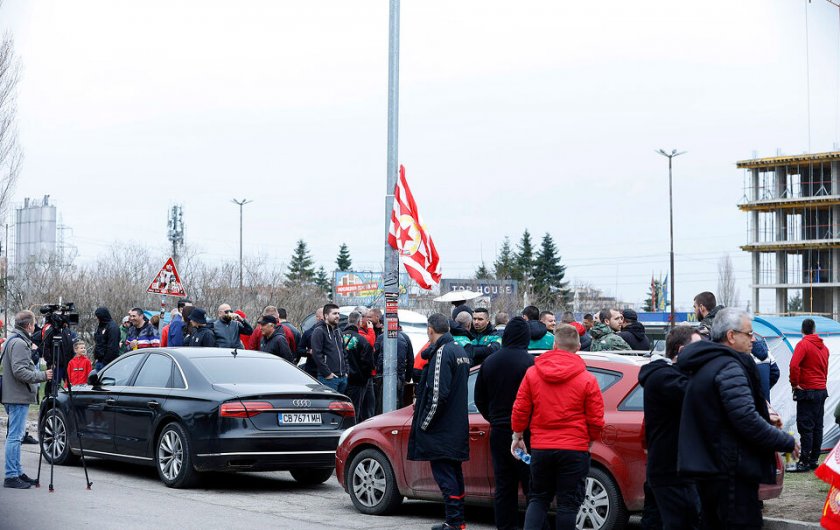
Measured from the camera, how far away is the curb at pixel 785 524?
9397 millimetres

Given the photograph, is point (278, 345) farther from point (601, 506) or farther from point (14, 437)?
point (601, 506)

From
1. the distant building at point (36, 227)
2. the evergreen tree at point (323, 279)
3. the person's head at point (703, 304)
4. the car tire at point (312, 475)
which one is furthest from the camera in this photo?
the evergreen tree at point (323, 279)

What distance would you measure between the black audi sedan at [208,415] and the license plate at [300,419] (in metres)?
0.01

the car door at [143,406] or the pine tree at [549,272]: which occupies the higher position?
the pine tree at [549,272]

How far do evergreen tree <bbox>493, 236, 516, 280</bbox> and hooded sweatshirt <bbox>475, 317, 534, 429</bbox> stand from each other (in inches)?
3946

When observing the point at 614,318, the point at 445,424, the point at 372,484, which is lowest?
the point at 372,484

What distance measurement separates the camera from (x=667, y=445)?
736cm

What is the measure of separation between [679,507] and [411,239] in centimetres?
693

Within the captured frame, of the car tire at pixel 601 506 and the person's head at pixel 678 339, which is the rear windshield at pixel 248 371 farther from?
the person's head at pixel 678 339

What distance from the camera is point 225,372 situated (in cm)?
1254

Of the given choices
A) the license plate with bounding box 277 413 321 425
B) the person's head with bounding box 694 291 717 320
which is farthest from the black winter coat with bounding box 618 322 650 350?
the license plate with bounding box 277 413 321 425

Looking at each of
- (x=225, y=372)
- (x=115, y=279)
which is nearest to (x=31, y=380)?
(x=225, y=372)

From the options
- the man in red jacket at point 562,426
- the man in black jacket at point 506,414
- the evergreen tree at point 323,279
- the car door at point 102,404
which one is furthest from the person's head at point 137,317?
the evergreen tree at point 323,279

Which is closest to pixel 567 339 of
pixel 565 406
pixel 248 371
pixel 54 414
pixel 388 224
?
pixel 565 406
